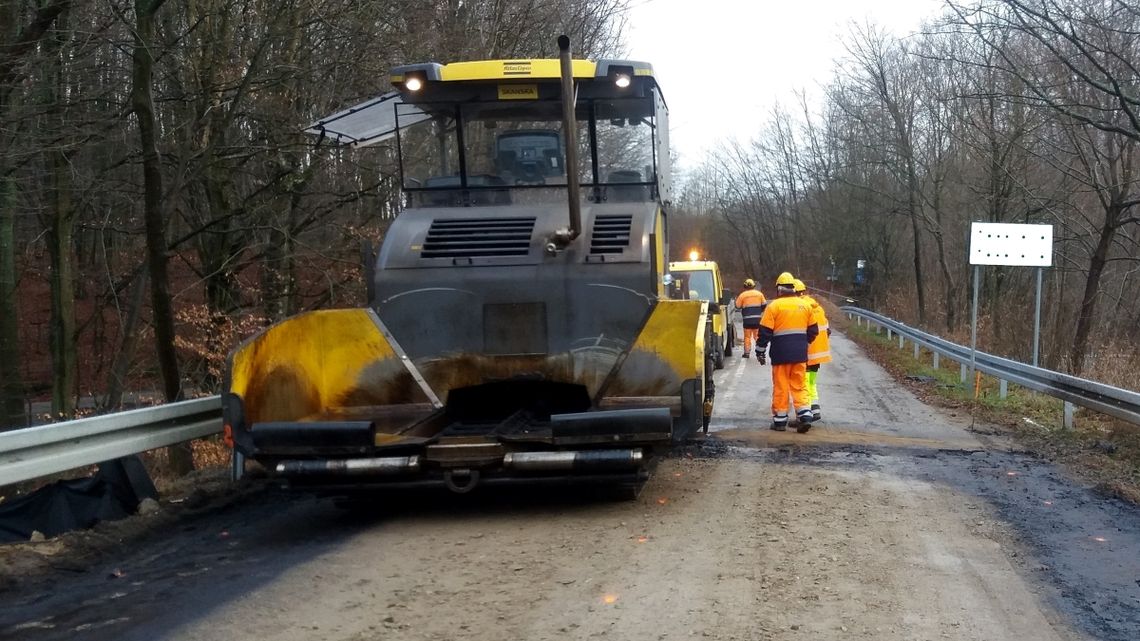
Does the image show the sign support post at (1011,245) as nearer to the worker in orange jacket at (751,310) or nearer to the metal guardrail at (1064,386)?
the metal guardrail at (1064,386)

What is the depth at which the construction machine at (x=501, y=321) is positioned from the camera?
6.63 meters

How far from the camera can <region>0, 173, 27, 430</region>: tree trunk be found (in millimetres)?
12930

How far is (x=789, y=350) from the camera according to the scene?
10992 millimetres

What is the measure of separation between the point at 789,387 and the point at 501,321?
14.4 feet

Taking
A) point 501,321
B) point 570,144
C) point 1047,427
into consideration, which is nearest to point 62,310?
point 501,321

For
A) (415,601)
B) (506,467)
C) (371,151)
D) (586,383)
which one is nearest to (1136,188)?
(371,151)

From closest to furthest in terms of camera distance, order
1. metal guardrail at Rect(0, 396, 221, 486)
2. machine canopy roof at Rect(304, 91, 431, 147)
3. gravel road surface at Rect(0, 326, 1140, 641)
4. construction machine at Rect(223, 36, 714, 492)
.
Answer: gravel road surface at Rect(0, 326, 1140, 641) < metal guardrail at Rect(0, 396, 221, 486) < construction machine at Rect(223, 36, 714, 492) < machine canopy roof at Rect(304, 91, 431, 147)

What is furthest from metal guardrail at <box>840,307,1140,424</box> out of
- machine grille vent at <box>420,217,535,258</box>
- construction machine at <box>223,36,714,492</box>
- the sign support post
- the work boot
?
machine grille vent at <box>420,217,535,258</box>

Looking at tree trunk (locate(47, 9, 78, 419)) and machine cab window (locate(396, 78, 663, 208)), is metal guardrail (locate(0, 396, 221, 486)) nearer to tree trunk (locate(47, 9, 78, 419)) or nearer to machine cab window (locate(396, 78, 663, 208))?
machine cab window (locate(396, 78, 663, 208))

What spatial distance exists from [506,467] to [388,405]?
62.8 inches

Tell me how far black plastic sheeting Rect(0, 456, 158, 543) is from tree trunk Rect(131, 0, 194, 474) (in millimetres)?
3844

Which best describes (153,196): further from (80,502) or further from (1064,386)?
(1064,386)

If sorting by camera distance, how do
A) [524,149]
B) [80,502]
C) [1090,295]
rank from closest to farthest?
[80,502]
[524,149]
[1090,295]

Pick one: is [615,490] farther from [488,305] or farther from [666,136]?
[666,136]
